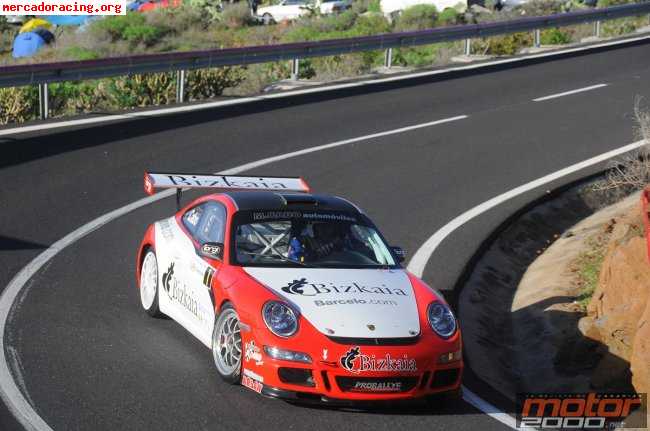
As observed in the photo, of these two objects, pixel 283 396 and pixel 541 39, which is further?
pixel 541 39

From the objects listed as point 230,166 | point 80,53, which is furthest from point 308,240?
point 80,53

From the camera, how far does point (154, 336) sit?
9.59 meters

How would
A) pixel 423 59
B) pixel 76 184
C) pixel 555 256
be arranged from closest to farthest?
pixel 555 256 < pixel 76 184 < pixel 423 59

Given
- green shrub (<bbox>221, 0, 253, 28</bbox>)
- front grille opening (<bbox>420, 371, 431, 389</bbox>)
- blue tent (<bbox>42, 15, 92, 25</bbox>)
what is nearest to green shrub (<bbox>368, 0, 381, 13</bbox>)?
green shrub (<bbox>221, 0, 253, 28</bbox>)

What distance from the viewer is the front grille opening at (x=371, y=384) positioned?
7785mm

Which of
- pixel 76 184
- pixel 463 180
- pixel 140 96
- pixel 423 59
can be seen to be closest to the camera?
pixel 76 184

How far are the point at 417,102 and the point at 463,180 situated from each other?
6.16 m

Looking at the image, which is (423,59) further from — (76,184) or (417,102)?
(76,184)

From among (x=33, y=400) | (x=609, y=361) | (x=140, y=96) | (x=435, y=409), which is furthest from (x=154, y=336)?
(x=140, y=96)

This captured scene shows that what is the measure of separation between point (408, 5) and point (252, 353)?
51.7 metres

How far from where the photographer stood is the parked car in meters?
57.5

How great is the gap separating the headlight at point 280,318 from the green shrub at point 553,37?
2651cm

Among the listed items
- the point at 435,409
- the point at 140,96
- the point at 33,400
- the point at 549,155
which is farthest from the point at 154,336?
the point at 140,96

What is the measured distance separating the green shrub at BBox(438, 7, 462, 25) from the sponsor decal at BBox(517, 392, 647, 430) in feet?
131
